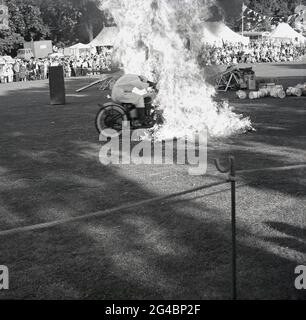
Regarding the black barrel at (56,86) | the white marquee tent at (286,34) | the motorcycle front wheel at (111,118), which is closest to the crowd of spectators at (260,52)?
the white marquee tent at (286,34)

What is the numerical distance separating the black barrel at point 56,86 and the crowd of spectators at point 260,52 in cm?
2089

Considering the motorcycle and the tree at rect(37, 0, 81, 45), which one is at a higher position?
the tree at rect(37, 0, 81, 45)

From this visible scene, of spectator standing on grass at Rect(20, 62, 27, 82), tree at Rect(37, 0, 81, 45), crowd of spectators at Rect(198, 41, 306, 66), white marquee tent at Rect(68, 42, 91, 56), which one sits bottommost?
spectator standing on grass at Rect(20, 62, 27, 82)

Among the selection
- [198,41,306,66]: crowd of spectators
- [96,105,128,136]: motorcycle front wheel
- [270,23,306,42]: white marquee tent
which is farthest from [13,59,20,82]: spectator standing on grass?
[96,105,128,136]: motorcycle front wheel

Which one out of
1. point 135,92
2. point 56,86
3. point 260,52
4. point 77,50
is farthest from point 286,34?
point 135,92

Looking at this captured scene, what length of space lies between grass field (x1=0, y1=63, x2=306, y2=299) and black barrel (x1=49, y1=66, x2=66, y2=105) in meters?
9.34

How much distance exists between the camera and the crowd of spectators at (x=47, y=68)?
35.8 meters

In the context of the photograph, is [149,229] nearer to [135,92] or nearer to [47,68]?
[135,92]

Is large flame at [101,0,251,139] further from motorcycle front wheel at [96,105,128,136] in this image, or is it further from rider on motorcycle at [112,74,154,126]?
motorcycle front wheel at [96,105,128,136]

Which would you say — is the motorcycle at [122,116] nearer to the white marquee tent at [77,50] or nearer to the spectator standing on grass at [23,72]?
the spectator standing on grass at [23,72]

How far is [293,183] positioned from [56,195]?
10.8 feet

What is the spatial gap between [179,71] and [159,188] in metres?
4.50

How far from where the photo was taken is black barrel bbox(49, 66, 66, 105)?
62.0ft
